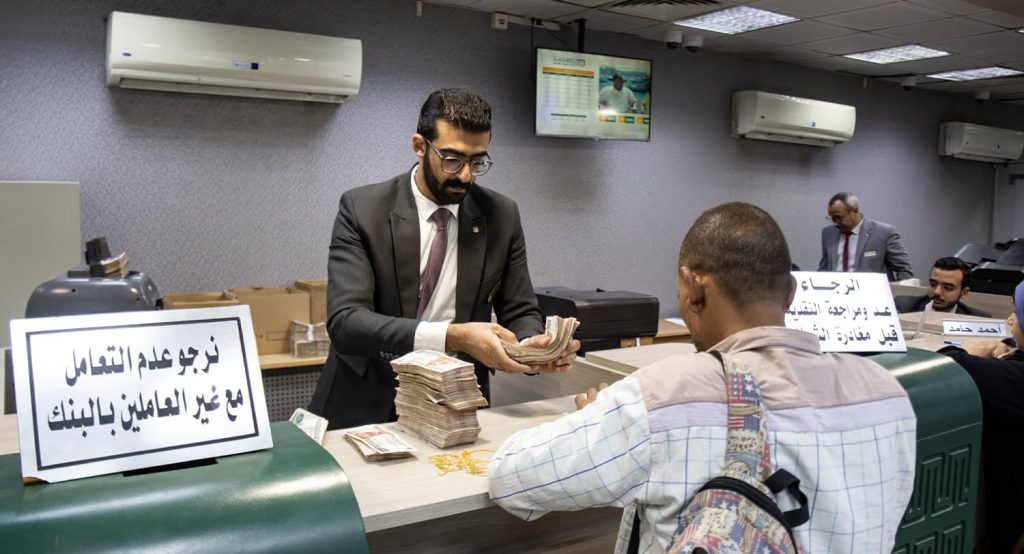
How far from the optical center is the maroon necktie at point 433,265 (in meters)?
2.12

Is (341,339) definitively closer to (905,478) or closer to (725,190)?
(905,478)

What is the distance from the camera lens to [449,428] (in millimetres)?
1618

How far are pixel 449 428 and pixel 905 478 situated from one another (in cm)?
83

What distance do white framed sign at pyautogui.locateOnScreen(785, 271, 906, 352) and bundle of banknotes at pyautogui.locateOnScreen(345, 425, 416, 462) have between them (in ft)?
3.61

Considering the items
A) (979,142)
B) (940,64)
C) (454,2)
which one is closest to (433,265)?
(454,2)

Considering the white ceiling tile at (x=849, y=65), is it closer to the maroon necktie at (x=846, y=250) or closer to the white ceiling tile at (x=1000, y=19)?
the white ceiling tile at (x=1000, y=19)

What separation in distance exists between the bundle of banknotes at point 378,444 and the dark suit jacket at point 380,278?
31 centimetres

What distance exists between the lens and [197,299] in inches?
161

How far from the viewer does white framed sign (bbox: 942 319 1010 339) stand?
2846 millimetres

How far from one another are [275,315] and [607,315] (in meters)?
1.70

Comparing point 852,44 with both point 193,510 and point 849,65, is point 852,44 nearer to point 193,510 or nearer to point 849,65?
point 849,65

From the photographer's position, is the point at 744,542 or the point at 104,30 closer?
the point at 744,542

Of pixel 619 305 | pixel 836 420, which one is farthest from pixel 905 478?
pixel 619 305

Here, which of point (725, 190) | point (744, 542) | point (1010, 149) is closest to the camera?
point (744, 542)
